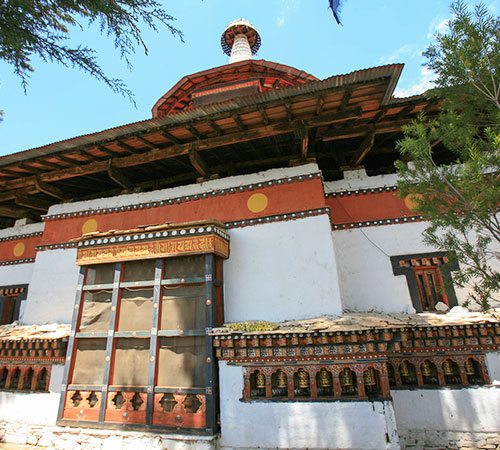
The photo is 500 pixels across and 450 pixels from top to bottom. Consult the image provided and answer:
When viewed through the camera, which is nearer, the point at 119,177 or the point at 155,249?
the point at 155,249

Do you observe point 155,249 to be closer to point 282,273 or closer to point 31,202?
point 282,273

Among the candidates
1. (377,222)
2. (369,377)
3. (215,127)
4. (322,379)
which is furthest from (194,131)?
(369,377)

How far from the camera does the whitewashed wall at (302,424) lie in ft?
10.6

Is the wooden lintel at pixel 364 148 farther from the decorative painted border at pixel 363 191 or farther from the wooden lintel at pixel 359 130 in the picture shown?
the decorative painted border at pixel 363 191

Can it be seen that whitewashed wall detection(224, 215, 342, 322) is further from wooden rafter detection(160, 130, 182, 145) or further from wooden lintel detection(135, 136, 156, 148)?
wooden lintel detection(135, 136, 156, 148)

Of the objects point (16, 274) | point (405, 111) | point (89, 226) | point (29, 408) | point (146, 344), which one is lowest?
point (29, 408)

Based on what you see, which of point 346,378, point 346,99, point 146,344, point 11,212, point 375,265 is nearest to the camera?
point 346,378

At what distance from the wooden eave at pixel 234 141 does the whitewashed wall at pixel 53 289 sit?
1.41m

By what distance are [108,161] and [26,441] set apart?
445 centimetres

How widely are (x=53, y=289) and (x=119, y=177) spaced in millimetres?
2445

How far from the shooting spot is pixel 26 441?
435 centimetres

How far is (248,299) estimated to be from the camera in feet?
14.9

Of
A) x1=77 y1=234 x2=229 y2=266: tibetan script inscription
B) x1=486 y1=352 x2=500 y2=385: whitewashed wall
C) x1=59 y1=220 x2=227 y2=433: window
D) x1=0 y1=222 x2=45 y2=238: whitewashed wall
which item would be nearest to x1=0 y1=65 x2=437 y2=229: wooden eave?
x1=0 y1=222 x2=45 y2=238: whitewashed wall

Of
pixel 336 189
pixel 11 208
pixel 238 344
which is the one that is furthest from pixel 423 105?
pixel 11 208
